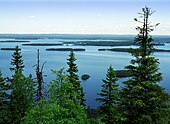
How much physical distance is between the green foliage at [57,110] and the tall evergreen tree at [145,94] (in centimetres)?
603

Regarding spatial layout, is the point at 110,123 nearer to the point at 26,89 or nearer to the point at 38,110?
the point at 26,89

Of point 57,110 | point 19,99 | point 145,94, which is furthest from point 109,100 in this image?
point 57,110

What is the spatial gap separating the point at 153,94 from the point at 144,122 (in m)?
2.29

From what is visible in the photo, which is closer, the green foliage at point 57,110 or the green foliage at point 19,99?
the green foliage at point 57,110

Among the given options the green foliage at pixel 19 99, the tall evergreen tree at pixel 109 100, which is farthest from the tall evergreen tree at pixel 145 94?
the green foliage at pixel 19 99

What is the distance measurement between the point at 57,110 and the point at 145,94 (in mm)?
9203

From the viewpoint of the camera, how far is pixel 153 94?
73.2 feet

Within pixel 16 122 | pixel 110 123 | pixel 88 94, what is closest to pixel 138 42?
pixel 110 123

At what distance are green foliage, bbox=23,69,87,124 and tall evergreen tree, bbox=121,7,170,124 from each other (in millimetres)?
6025

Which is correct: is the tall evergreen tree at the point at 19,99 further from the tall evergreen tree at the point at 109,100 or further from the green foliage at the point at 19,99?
the tall evergreen tree at the point at 109,100

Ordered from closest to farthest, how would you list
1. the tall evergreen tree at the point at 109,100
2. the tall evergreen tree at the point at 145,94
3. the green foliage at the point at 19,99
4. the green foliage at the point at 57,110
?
the green foliage at the point at 57,110
the tall evergreen tree at the point at 145,94
the tall evergreen tree at the point at 109,100
the green foliage at the point at 19,99

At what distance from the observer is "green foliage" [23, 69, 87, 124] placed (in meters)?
15.8

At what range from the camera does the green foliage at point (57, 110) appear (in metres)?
15.8

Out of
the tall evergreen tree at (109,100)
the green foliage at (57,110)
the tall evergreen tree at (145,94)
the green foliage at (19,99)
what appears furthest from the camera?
the green foliage at (19,99)
